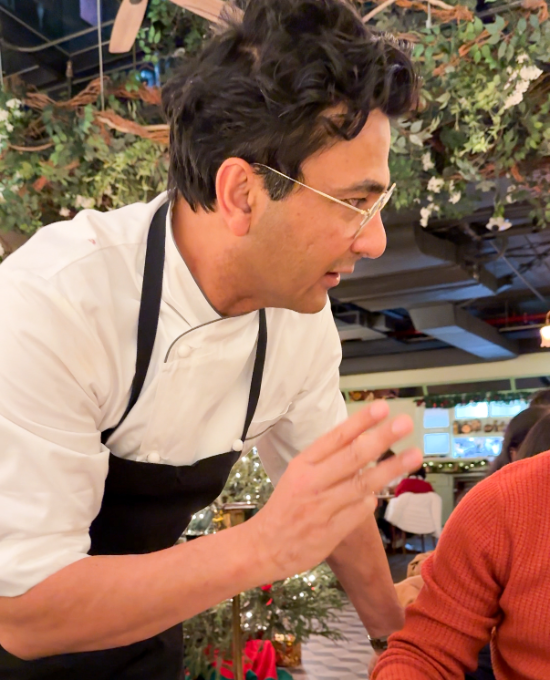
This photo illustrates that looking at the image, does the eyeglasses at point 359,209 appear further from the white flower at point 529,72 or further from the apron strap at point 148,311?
the white flower at point 529,72

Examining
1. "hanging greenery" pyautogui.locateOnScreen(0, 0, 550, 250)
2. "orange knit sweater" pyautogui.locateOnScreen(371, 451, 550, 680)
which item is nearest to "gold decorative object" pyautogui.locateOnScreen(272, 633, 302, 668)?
"hanging greenery" pyautogui.locateOnScreen(0, 0, 550, 250)

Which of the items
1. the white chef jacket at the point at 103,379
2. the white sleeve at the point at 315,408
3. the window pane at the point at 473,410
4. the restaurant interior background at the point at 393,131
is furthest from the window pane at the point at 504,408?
the white chef jacket at the point at 103,379

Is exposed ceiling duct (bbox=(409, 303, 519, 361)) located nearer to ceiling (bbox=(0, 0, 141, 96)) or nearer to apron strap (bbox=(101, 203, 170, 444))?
ceiling (bbox=(0, 0, 141, 96))

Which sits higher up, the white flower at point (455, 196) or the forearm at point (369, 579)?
the white flower at point (455, 196)

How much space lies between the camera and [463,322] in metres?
9.12

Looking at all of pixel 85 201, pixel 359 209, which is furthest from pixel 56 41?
pixel 359 209

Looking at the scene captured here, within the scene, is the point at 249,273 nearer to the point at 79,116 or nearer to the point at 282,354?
the point at 282,354

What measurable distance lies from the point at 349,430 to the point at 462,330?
28.6 feet

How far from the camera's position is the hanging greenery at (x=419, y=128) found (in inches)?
105

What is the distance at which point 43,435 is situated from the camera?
3.05ft

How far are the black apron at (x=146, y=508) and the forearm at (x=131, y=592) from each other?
0.26 m

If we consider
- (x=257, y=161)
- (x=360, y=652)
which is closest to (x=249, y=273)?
(x=257, y=161)

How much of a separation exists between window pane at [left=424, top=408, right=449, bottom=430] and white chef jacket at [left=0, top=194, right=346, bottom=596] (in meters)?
11.8

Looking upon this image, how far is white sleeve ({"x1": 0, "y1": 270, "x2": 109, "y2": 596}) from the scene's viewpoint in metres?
0.89
